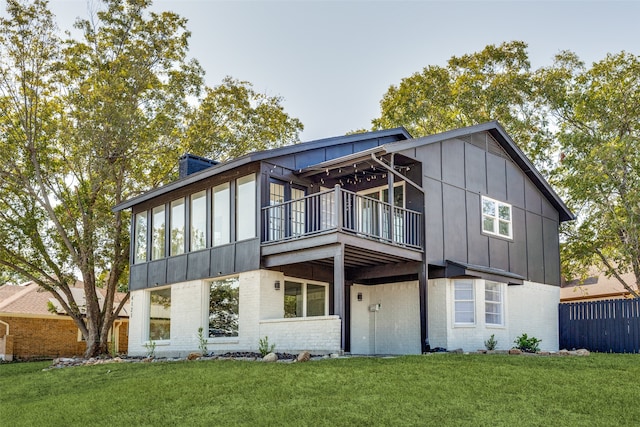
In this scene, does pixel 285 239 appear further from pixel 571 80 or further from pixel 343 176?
pixel 571 80

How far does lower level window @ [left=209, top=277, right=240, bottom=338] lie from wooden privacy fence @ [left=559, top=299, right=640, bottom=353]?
1044cm

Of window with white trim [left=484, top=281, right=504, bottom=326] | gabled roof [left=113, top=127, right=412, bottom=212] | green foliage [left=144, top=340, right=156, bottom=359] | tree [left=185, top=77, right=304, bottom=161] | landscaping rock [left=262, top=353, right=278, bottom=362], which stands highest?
tree [left=185, top=77, right=304, bottom=161]

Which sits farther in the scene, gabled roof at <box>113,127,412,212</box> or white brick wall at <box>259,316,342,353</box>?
gabled roof at <box>113,127,412,212</box>

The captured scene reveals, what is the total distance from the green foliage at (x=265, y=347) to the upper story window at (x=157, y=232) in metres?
5.64

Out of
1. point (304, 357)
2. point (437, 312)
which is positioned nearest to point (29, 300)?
point (437, 312)

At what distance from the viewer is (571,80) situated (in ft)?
90.5

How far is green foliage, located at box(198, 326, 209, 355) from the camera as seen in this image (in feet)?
58.5

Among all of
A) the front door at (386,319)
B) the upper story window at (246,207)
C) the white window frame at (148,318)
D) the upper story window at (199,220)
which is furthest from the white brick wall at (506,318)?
the white window frame at (148,318)

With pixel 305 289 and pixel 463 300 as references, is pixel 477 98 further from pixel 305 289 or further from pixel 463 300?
pixel 305 289

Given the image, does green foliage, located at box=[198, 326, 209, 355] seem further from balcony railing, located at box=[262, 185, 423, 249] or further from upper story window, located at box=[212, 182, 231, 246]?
balcony railing, located at box=[262, 185, 423, 249]

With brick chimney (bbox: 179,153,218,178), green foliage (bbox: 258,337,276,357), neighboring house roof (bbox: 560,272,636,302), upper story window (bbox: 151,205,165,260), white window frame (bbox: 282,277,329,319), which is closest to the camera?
green foliage (bbox: 258,337,276,357)

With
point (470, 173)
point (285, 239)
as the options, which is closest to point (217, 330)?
point (285, 239)

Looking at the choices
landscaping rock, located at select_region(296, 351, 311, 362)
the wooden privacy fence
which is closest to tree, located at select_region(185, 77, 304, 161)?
the wooden privacy fence

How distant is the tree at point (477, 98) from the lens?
1114 inches
